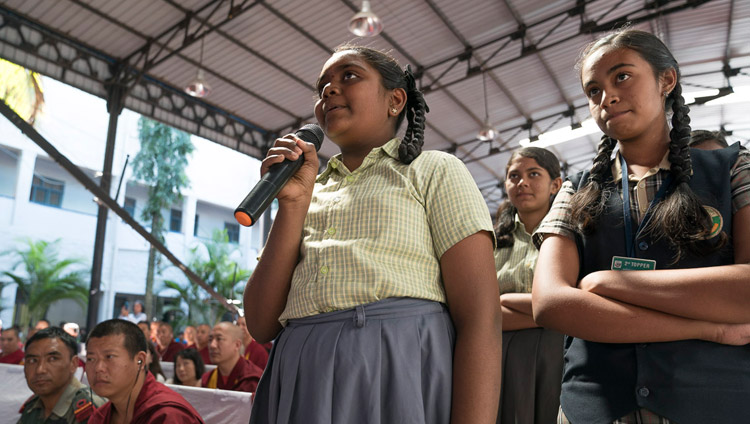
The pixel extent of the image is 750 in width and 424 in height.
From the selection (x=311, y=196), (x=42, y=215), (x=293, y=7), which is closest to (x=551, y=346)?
(x=311, y=196)

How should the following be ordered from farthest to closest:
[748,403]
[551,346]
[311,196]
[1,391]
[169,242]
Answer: [169,242], [1,391], [551,346], [311,196], [748,403]

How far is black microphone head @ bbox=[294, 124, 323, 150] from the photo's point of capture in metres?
1.31

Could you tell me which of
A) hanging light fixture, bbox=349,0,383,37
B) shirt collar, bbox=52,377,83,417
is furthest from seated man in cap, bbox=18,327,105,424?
hanging light fixture, bbox=349,0,383,37

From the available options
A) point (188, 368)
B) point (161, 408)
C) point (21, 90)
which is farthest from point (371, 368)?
point (21, 90)

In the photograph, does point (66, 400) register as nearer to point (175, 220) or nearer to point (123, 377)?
point (123, 377)

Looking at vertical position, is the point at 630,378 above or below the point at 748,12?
below

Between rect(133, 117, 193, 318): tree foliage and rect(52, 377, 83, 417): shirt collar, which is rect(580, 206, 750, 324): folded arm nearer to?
rect(52, 377, 83, 417): shirt collar

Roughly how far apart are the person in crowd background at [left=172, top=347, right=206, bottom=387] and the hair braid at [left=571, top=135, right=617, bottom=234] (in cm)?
435

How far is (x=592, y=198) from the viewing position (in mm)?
1164

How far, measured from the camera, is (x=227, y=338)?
175 inches

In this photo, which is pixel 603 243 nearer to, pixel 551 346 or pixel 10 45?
pixel 551 346

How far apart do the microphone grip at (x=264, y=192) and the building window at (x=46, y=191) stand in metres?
17.8

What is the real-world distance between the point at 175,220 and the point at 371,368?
64.3 feet

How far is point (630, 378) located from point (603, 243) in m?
0.27
